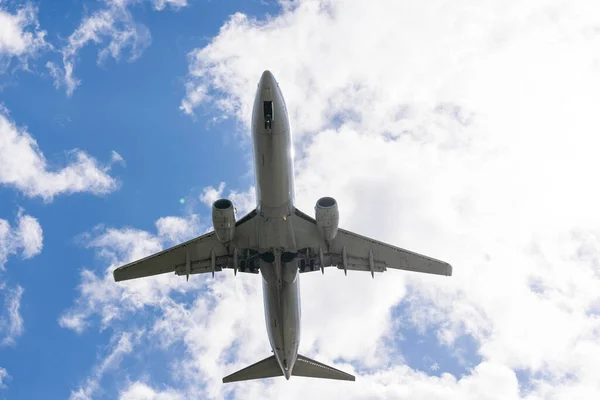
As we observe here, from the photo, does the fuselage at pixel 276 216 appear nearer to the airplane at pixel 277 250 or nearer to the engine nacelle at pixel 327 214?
the airplane at pixel 277 250

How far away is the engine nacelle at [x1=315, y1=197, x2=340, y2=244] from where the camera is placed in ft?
97.0

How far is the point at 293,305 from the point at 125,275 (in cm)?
1072

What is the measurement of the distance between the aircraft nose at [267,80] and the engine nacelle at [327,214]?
21.5 ft

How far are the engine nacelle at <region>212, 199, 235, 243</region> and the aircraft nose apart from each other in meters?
6.44

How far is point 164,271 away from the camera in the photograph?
116 ft

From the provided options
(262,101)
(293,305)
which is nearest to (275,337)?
(293,305)

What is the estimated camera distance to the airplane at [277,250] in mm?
27734

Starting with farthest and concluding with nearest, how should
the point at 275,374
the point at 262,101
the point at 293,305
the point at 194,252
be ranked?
1. the point at 275,374
2. the point at 194,252
3. the point at 293,305
4. the point at 262,101

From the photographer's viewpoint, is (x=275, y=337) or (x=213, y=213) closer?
(x=213, y=213)

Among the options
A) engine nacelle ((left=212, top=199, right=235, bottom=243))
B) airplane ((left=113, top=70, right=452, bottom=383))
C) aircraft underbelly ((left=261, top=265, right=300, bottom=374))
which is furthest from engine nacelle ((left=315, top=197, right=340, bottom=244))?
engine nacelle ((left=212, top=199, right=235, bottom=243))

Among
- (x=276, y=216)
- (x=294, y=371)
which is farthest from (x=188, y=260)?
(x=294, y=371)

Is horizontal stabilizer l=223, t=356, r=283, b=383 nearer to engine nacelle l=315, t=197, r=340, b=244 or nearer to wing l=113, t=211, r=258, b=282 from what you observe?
wing l=113, t=211, r=258, b=282

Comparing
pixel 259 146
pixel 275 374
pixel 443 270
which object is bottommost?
pixel 275 374

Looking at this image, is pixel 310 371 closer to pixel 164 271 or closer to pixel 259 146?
pixel 164 271
